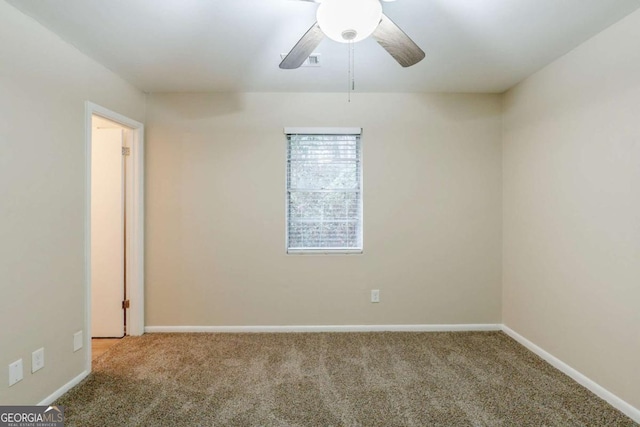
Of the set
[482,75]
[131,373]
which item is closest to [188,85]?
[131,373]

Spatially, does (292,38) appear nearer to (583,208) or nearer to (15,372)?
(583,208)

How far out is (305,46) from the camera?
5.27 ft

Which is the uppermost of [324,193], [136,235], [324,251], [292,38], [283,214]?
[292,38]

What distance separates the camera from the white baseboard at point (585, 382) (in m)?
1.82

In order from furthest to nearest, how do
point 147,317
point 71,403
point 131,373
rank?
point 147,317 < point 131,373 < point 71,403

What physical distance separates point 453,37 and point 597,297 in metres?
2.01

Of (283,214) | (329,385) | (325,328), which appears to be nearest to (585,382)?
(329,385)

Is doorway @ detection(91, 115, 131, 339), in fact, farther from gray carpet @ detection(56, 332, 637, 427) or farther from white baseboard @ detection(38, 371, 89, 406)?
white baseboard @ detection(38, 371, 89, 406)

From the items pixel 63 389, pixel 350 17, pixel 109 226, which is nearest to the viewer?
pixel 350 17

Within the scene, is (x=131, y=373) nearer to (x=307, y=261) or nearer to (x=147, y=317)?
(x=147, y=317)

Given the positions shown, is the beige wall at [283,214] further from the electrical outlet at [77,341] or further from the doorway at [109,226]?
the electrical outlet at [77,341]

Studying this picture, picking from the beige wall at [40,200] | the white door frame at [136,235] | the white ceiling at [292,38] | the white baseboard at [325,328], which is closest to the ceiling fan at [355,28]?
the white ceiling at [292,38]

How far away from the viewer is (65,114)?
2041mm

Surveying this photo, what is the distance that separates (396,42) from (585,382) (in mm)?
2598
